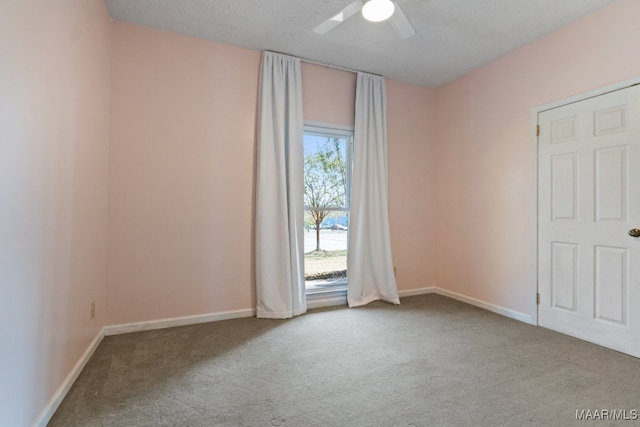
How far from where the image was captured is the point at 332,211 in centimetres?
363

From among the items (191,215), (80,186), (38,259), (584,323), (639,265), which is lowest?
(584,323)

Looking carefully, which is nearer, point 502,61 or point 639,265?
point 639,265

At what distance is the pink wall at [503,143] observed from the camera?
97.6 inches

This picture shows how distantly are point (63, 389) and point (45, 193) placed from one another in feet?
3.65

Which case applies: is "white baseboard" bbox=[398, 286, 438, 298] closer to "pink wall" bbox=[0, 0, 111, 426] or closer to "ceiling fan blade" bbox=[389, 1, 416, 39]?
"ceiling fan blade" bbox=[389, 1, 416, 39]

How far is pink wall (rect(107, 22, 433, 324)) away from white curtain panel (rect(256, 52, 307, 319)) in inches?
5.9

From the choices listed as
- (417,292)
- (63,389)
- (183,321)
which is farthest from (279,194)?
(417,292)

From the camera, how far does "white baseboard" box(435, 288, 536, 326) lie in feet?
9.90

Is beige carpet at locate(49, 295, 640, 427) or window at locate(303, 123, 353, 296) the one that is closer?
beige carpet at locate(49, 295, 640, 427)

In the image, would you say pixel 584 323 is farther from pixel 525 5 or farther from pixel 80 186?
pixel 80 186

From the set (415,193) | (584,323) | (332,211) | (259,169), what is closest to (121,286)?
(259,169)

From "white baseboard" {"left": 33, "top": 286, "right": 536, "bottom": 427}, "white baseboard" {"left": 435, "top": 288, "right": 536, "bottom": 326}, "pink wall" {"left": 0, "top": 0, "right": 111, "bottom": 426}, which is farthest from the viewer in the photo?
"white baseboard" {"left": 435, "top": 288, "right": 536, "bottom": 326}

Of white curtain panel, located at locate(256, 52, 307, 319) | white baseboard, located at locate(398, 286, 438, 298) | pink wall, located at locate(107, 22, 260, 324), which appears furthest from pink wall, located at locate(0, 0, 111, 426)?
white baseboard, located at locate(398, 286, 438, 298)

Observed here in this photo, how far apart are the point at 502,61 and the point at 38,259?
414cm
